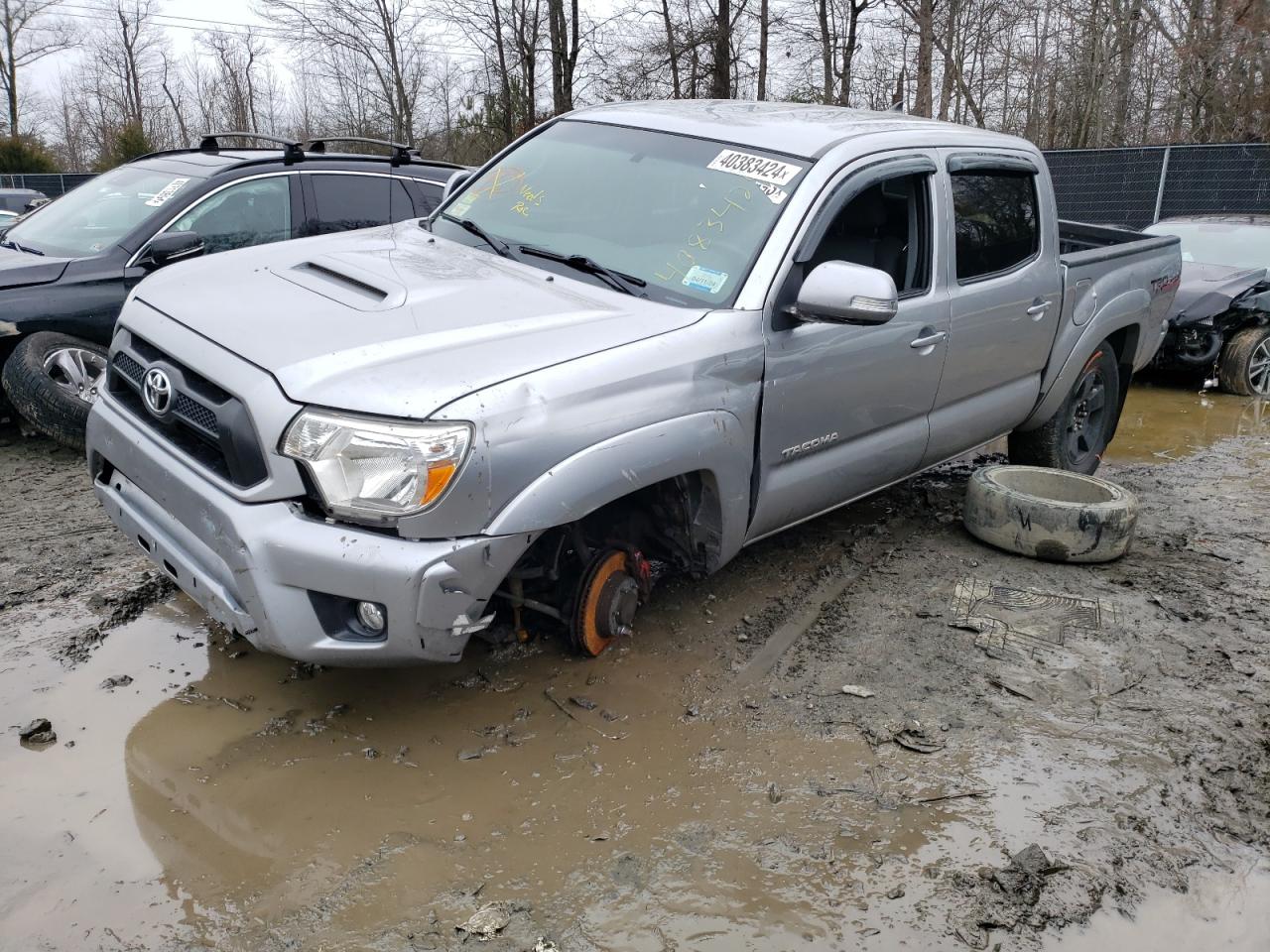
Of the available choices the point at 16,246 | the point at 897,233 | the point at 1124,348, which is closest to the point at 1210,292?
the point at 1124,348

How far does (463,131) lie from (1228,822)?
81.7ft

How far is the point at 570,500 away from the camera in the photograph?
2.97 m

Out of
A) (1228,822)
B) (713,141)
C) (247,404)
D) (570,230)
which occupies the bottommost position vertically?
(1228,822)

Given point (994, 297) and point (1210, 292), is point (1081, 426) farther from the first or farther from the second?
A: point (1210, 292)

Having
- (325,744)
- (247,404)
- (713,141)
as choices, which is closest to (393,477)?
(247,404)

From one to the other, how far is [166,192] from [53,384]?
4.72 feet

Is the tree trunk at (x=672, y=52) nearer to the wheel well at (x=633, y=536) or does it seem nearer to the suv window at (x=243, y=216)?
the suv window at (x=243, y=216)

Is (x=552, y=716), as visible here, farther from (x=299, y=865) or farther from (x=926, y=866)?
(x=926, y=866)

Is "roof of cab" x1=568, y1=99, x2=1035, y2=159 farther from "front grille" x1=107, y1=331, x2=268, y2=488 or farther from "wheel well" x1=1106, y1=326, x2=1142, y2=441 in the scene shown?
"front grille" x1=107, y1=331, x2=268, y2=488

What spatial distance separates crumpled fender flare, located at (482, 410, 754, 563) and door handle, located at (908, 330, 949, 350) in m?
1.05

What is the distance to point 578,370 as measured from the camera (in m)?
3.03

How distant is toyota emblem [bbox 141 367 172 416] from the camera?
3125 millimetres

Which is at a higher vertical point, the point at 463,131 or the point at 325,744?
the point at 463,131

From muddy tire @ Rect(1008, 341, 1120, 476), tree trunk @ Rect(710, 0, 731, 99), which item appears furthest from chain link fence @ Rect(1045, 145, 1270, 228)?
muddy tire @ Rect(1008, 341, 1120, 476)
